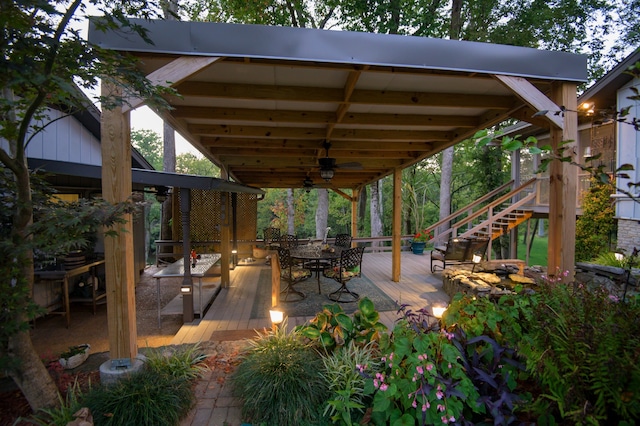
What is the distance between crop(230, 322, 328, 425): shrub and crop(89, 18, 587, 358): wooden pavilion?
3.11ft

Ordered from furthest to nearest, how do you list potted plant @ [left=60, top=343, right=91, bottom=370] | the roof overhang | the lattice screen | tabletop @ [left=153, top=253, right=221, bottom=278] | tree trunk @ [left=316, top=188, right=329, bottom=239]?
tree trunk @ [left=316, top=188, right=329, bottom=239]
the lattice screen
tabletop @ [left=153, top=253, right=221, bottom=278]
the roof overhang
potted plant @ [left=60, top=343, right=91, bottom=370]

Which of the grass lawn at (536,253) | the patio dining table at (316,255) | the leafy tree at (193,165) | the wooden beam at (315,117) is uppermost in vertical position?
the leafy tree at (193,165)

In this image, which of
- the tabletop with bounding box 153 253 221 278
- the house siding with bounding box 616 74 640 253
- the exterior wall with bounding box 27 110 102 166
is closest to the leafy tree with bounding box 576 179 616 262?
the house siding with bounding box 616 74 640 253

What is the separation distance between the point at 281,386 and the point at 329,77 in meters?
2.51

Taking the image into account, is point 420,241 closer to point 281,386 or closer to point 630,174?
point 630,174

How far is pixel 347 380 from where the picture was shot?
2102 millimetres

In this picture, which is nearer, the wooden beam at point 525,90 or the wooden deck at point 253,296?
the wooden beam at point 525,90

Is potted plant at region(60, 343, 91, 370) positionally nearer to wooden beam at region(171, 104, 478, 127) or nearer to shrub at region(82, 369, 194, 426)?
shrub at region(82, 369, 194, 426)

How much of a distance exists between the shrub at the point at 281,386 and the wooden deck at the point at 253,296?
1.38m

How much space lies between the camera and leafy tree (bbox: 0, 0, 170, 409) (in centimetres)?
151

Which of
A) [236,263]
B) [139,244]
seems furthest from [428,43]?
[139,244]

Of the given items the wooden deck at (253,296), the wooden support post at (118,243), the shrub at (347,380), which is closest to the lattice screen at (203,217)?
the wooden deck at (253,296)

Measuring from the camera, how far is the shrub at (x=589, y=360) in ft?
Result: 4.43

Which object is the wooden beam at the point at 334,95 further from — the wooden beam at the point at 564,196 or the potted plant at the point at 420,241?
the potted plant at the point at 420,241
